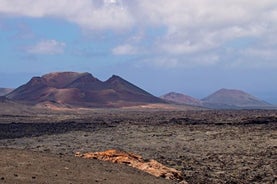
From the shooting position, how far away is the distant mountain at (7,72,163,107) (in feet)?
348

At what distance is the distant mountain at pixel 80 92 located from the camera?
106 m

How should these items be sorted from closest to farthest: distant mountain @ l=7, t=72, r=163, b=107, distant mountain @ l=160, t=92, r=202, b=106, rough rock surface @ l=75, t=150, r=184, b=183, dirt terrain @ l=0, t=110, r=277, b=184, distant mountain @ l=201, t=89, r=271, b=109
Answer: rough rock surface @ l=75, t=150, r=184, b=183 < dirt terrain @ l=0, t=110, r=277, b=184 < distant mountain @ l=7, t=72, r=163, b=107 < distant mountain @ l=160, t=92, r=202, b=106 < distant mountain @ l=201, t=89, r=271, b=109

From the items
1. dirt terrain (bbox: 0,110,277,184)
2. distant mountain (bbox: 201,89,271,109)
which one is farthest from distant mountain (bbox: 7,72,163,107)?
dirt terrain (bbox: 0,110,277,184)

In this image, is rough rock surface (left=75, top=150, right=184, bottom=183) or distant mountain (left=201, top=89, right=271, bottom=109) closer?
rough rock surface (left=75, top=150, right=184, bottom=183)

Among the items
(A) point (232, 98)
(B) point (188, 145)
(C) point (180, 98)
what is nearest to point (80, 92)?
(C) point (180, 98)

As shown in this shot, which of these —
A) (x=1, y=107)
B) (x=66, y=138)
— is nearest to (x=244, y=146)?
(x=66, y=138)

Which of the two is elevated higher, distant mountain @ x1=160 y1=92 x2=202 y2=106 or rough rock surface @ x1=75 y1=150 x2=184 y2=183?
distant mountain @ x1=160 y1=92 x2=202 y2=106

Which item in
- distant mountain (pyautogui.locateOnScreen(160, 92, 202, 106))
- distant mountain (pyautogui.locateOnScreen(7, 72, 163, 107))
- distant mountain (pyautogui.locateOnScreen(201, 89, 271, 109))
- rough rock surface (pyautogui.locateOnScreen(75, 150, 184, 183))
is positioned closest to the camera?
rough rock surface (pyautogui.locateOnScreen(75, 150, 184, 183))

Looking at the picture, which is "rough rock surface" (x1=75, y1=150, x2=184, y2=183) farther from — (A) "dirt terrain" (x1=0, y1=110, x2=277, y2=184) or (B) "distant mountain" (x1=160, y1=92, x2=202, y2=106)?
(B) "distant mountain" (x1=160, y1=92, x2=202, y2=106)

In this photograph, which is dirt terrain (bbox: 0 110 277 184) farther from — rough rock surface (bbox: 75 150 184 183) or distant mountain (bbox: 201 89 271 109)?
distant mountain (bbox: 201 89 271 109)

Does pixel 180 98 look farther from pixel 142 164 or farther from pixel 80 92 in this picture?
pixel 142 164

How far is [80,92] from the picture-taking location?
110688 millimetres

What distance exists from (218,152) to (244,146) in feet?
8.89

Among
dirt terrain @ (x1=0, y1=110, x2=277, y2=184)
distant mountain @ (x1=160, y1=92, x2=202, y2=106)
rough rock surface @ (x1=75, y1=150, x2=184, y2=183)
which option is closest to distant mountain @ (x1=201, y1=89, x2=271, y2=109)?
distant mountain @ (x1=160, y1=92, x2=202, y2=106)
